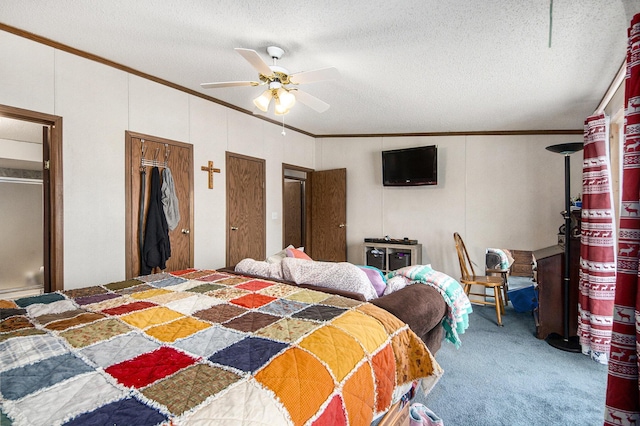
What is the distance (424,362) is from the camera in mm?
1490

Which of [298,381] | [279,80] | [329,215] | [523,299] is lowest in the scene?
[523,299]

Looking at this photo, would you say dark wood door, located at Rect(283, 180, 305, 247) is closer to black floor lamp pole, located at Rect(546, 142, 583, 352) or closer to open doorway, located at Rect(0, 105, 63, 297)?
open doorway, located at Rect(0, 105, 63, 297)

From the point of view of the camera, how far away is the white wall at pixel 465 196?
445 cm

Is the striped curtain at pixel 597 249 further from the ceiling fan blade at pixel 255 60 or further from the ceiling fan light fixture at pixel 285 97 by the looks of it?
the ceiling fan blade at pixel 255 60

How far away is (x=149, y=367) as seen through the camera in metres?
1.00

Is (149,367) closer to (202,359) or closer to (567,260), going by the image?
(202,359)

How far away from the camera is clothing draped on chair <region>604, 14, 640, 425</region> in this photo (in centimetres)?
107

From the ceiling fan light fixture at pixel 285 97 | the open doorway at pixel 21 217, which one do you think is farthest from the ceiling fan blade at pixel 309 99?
the open doorway at pixel 21 217

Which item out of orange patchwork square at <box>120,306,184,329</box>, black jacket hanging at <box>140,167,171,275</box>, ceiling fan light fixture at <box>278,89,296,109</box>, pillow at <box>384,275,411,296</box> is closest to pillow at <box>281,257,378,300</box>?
pillow at <box>384,275,411,296</box>

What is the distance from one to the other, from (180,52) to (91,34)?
2.15 feet

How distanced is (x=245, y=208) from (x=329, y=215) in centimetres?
170

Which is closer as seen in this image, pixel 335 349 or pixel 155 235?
pixel 335 349

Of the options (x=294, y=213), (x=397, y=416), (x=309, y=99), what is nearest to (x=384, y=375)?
(x=397, y=416)

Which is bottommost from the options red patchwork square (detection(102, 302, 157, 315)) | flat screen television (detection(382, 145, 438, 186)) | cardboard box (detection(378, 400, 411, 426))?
cardboard box (detection(378, 400, 411, 426))
